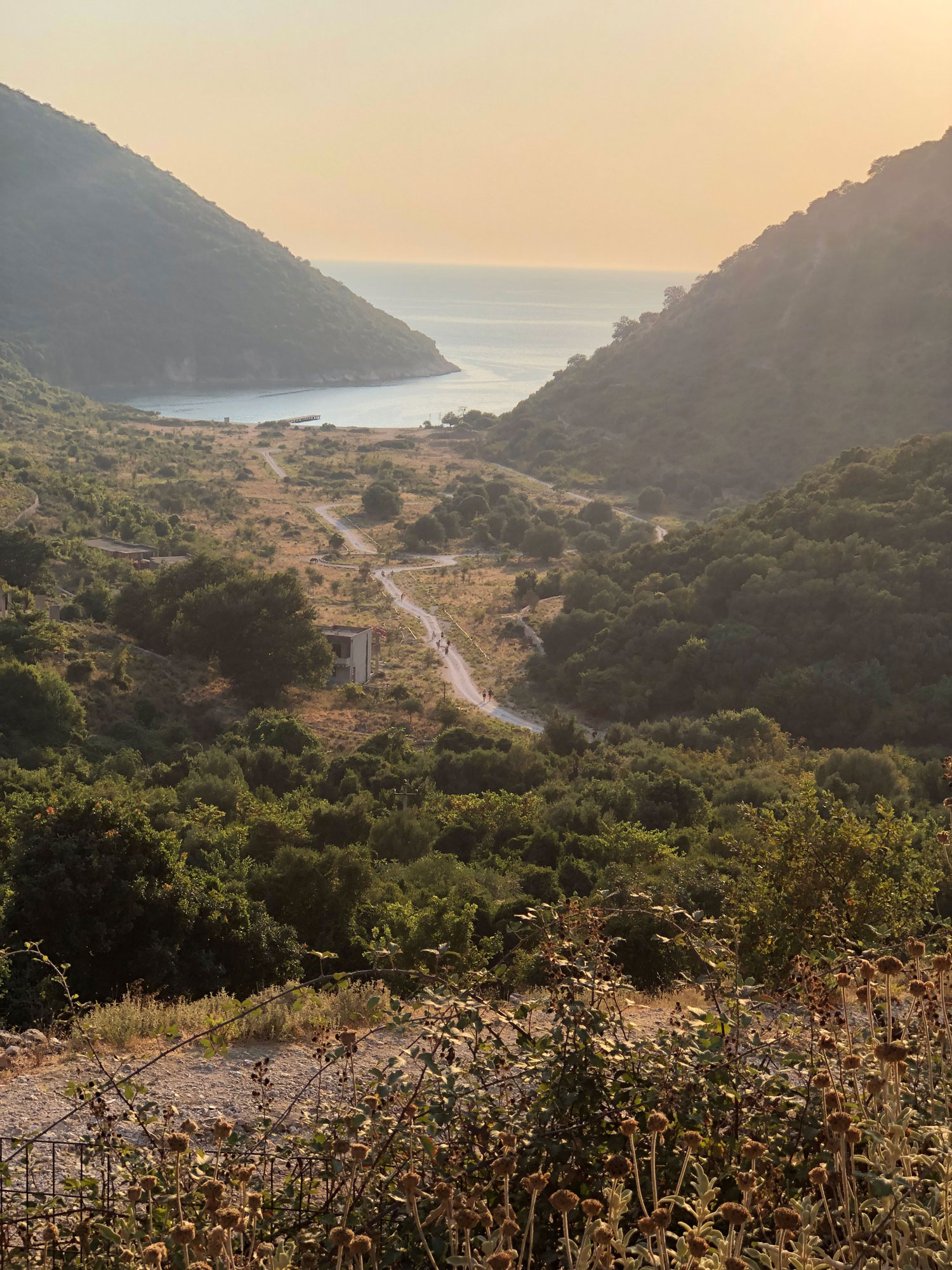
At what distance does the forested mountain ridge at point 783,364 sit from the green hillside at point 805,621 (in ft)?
106

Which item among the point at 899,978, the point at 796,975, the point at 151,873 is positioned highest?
the point at 796,975

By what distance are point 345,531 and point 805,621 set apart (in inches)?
1443

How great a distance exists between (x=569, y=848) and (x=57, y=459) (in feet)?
248

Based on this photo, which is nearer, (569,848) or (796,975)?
(796,975)

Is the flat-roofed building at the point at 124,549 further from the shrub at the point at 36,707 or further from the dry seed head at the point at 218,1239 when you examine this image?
the dry seed head at the point at 218,1239

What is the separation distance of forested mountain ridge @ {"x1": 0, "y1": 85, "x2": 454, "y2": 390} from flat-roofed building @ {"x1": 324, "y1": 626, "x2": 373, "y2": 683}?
421 ft

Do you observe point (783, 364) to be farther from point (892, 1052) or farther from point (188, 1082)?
point (892, 1052)

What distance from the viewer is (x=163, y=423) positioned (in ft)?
409

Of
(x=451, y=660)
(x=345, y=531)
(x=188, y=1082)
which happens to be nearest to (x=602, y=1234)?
(x=188, y=1082)

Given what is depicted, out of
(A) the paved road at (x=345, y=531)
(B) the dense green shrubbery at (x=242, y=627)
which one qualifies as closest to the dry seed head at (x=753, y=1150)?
(B) the dense green shrubbery at (x=242, y=627)

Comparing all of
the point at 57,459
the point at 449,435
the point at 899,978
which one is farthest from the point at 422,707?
the point at 449,435

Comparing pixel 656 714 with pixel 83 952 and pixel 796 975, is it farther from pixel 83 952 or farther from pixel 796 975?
pixel 796 975

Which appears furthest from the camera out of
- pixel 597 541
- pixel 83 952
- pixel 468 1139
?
pixel 597 541

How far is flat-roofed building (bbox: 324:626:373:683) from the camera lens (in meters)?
36.8
